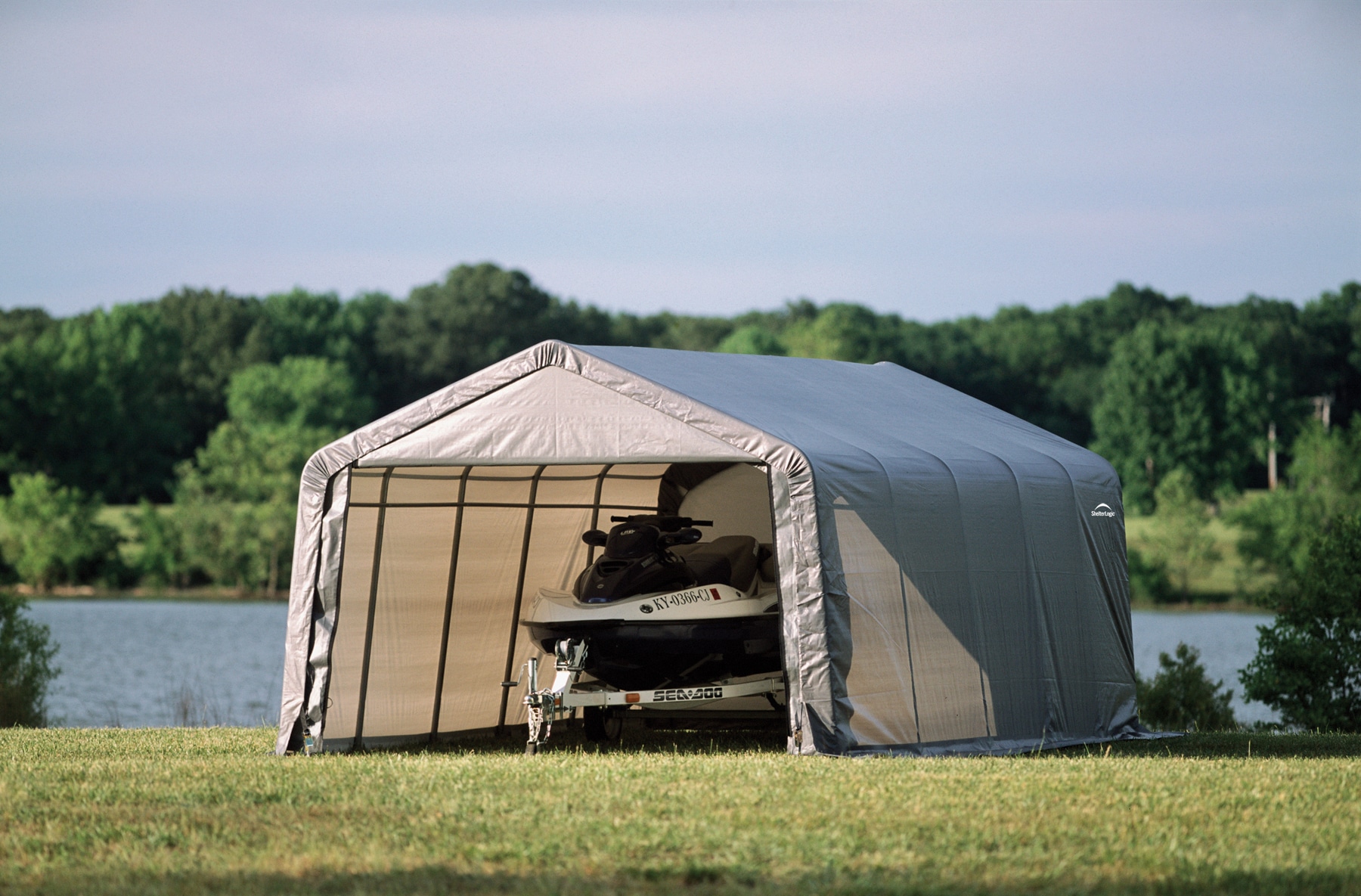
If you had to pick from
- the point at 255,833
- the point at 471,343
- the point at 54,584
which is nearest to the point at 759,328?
the point at 471,343

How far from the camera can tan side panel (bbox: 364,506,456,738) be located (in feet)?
36.3

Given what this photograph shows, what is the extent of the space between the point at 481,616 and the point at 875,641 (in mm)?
3875

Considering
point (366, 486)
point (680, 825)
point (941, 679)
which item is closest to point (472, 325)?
point (366, 486)

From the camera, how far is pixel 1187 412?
6550 centimetres

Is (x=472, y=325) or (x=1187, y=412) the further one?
(x=472, y=325)

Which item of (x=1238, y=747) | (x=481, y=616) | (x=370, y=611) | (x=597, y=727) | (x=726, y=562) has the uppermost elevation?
(x=726, y=562)

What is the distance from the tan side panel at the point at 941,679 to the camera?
9.77m

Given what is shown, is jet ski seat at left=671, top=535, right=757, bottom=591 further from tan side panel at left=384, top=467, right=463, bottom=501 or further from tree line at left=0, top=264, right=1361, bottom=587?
tree line at left=0, top=264, right=1361, bottom=587

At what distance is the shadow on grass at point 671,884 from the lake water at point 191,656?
9.56 meters

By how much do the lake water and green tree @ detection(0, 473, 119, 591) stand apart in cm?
385

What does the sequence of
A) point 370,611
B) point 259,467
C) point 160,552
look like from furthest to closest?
point 259,467 → point 160,552 → point 370,611

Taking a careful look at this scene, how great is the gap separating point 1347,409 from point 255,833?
70.0 meters

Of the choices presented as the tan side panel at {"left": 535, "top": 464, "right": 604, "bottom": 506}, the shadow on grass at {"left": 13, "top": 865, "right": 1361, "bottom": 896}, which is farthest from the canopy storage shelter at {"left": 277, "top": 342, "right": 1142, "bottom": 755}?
the shadow on grass at {"left": 13, "top": 865, "right": 1361, "bottom": 896}

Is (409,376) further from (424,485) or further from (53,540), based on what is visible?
(424,485)
